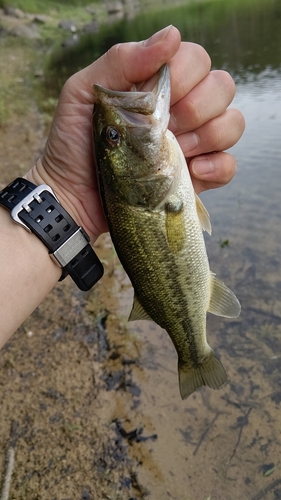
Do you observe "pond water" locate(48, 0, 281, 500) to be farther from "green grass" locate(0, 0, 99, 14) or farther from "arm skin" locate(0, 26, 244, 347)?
"green grass" locate(0, 0, 99, 14)

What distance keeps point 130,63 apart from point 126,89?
0.19 m

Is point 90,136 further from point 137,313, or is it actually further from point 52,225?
point 137,313

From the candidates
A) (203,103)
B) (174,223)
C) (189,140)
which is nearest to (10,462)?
(174,223)

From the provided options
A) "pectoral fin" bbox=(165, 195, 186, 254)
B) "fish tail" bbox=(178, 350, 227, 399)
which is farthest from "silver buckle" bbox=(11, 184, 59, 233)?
"fish tail" bbox=(178, 350, 227, 399)

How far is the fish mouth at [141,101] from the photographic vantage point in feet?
6.49

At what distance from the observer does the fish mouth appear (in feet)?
6.49

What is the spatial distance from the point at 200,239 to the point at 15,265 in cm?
105

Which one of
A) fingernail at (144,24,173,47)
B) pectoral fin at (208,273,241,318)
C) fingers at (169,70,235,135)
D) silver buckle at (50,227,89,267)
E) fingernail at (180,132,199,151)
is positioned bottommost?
pectoral fin at (208,273,241,318)

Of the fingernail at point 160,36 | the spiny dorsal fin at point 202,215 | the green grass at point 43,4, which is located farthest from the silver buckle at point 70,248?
the green grass at point 43,4

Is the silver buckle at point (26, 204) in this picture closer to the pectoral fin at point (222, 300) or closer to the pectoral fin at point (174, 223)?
the pectoral fin at point (174, 223)

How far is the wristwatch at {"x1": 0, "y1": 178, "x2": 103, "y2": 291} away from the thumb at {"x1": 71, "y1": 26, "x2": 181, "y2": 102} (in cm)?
68

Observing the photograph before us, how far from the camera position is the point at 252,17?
26.6m

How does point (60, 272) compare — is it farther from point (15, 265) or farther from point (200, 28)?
point (200, 28)

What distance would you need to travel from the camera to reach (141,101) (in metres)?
1.99
